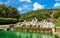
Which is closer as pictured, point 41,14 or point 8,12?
point 41,14

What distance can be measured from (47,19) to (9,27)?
4.60 m

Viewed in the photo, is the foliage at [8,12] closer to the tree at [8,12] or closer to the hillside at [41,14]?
the tree at [8,12]

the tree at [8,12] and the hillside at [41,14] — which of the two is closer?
the hillside at [41,14]

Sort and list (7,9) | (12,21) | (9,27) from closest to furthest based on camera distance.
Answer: (9,27) < (12,21) < (7,9)

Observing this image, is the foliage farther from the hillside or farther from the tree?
the hillside

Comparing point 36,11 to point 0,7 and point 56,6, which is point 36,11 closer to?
point 56,6

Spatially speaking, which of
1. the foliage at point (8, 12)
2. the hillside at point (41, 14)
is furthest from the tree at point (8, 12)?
the hillside at point (41, 14)

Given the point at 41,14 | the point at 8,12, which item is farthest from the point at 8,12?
the point at 41,14

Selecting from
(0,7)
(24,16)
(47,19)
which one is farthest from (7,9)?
(47,19)

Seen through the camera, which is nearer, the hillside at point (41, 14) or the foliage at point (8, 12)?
the hillside at point (41, 14)

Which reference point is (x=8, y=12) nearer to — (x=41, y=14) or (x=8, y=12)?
(x=8, y=12)

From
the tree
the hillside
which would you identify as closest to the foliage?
the tree

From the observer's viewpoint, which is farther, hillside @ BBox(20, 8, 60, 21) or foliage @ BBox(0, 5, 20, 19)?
foliage @ BBox(0, 5, 20, 19)

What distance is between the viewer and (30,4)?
2212 centimetres
